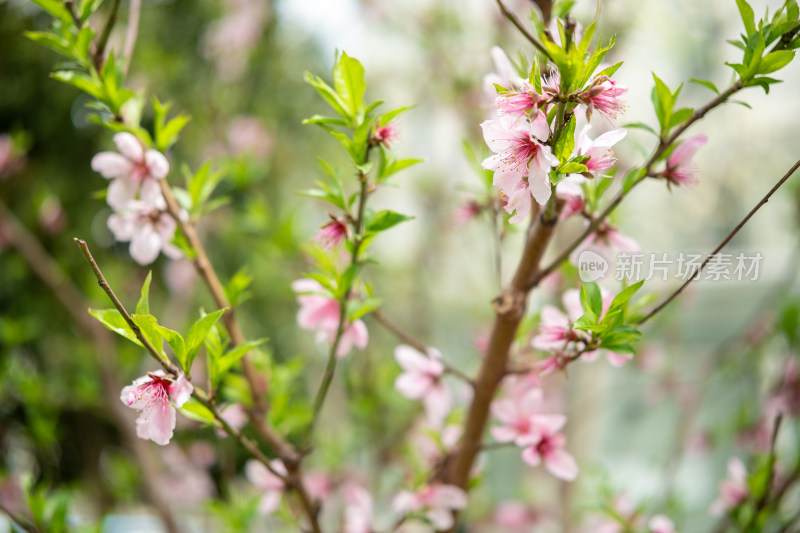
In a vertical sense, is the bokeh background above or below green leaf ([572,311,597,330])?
below

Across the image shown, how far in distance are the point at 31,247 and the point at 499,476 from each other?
3255 millimetres

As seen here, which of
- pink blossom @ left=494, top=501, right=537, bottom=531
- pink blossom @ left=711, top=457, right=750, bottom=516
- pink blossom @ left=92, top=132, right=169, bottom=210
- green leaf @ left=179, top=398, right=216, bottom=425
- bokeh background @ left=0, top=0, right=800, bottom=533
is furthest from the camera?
bokeh background @ left=0, top=0, right=800, bottom=533

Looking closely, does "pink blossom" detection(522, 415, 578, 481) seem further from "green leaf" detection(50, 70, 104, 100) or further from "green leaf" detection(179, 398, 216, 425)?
"green leaf" detection(50, 70, 104, 100)

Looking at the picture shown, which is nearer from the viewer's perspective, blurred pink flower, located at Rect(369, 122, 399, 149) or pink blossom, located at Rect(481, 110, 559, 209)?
pink blossom, located at Rect(481, 110, 559, 209)

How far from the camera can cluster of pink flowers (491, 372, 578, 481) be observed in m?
0.65

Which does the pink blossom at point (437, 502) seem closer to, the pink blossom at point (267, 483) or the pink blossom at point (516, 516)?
the pink blossom at point (267, 483)

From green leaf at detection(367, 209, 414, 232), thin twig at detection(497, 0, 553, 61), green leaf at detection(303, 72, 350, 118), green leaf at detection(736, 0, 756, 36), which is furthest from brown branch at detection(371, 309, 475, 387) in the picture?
green leaf at detection(736, 0, 756, 36)

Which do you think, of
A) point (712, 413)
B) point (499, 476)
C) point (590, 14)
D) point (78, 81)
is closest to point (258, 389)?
point (78, 81)

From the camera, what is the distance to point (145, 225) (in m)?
0.65

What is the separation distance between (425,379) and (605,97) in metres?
0.41

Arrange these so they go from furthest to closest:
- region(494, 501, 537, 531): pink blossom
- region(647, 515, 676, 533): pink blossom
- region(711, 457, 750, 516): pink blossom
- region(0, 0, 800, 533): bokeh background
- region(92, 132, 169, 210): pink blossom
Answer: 1. region(0, 0, 800, 533): bokeh background
2. region(494, 501, 537, 531): pink blossom
3. region(711, 457, 750, 516): pink blossom
4. region(647, 515, 676, 533): pink blossom
5. region(92, 132, 169, 210): pink blossom

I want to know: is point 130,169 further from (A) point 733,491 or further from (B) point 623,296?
(A) point 733,491

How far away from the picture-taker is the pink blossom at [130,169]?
0.62 m

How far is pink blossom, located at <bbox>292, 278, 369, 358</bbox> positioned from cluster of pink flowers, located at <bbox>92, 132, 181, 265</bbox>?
16cm
